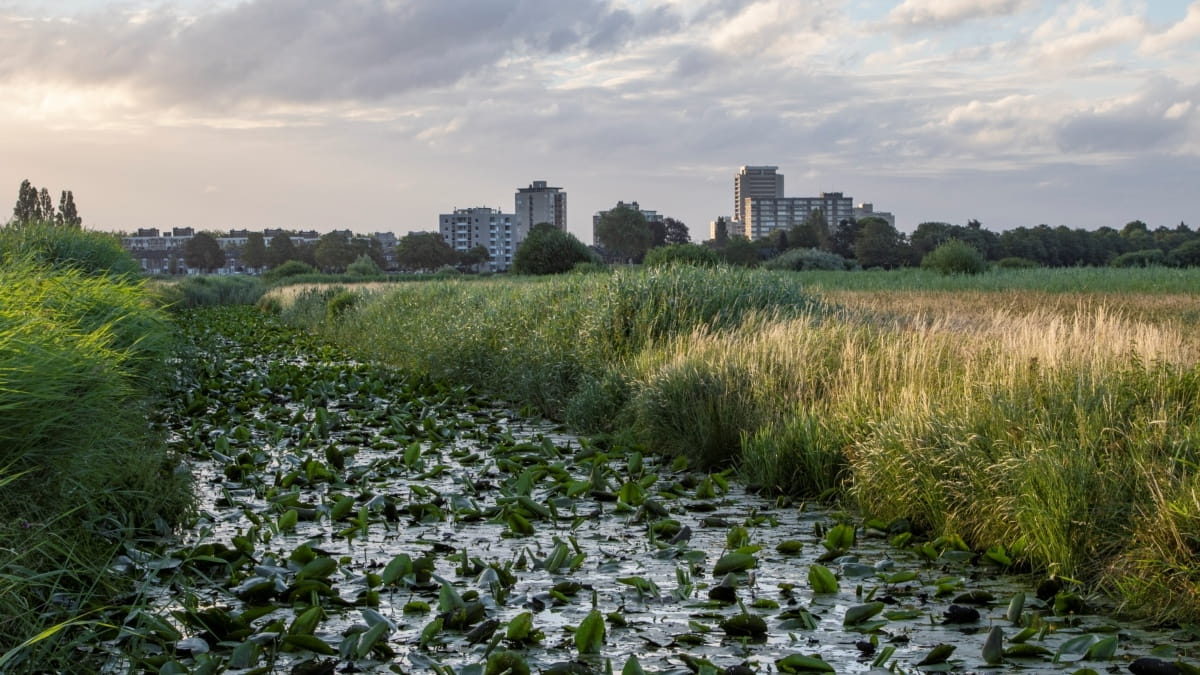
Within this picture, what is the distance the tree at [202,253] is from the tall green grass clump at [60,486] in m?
111

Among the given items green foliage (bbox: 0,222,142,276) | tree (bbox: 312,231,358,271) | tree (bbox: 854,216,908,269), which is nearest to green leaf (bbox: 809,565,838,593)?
A: green foliage (bbox: 0,222,142,276)

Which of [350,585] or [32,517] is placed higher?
[32,517]

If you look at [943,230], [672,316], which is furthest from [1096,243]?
[672,316]

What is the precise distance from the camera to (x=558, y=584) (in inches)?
197

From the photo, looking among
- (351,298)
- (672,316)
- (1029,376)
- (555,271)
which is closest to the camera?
(1029,376)

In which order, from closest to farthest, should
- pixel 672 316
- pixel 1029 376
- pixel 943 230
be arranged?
pixel 1029 376, pixel 672 316, pixel 943 230

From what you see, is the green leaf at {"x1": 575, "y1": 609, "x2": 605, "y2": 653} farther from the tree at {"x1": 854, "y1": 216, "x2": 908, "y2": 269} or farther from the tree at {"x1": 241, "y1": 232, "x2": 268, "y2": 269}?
the tree at {"x1": 241, "y1": 232, "x2": 268, "y2": 269}

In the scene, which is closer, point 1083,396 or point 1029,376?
point 1083,396

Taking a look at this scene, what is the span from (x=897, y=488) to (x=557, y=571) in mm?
2351

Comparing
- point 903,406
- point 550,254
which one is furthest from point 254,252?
point 903,406

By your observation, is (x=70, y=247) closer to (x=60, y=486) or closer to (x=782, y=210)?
(x=60, y=486)

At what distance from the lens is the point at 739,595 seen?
504 cm

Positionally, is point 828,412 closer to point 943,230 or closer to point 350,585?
point 350,585

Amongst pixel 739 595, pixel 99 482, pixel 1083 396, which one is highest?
pixel 1083 396
